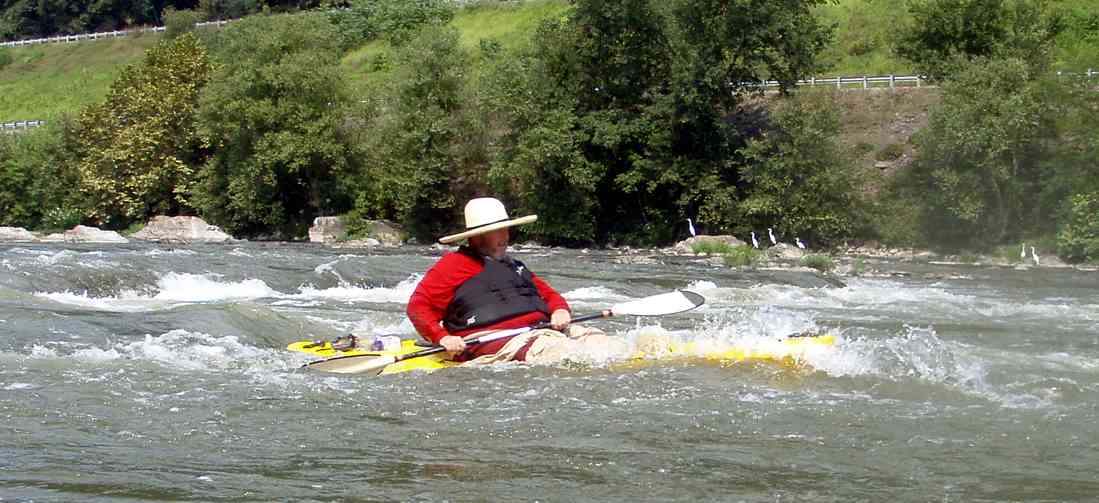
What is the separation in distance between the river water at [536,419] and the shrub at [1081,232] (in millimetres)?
14900

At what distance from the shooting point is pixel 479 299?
9.33 metres

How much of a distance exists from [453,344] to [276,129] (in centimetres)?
3270

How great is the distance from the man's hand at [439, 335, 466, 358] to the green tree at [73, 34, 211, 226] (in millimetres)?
36129

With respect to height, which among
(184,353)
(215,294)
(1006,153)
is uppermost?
(1006,153)

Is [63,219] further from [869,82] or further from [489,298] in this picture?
[489,298]

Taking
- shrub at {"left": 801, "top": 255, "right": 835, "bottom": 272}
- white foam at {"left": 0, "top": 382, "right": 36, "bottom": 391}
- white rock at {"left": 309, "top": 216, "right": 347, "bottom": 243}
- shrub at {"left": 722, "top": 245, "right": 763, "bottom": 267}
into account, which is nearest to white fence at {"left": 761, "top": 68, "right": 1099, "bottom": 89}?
shrub at {"left": 722, "top": 245, "right": 763, "bottom": 267}

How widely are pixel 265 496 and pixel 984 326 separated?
1100cm

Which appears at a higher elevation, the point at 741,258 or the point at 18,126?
the point at 18,126

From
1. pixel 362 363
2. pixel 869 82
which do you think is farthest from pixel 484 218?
pixel 869 82

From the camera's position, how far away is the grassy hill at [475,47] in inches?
1642

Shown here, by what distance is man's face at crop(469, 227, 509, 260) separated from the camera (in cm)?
914

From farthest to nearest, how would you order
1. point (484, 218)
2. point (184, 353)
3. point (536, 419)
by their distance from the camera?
point (184, 353) → point (484, 218) → point (536, 419)

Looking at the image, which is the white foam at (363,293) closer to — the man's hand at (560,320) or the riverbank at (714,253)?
the riverbank at (714,253)

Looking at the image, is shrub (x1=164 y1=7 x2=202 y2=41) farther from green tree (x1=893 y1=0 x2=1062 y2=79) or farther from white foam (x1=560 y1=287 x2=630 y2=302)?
white foam (x1=560 y1=287 x2=630 y2=302)
